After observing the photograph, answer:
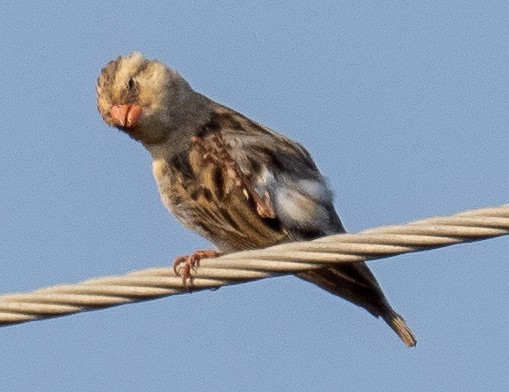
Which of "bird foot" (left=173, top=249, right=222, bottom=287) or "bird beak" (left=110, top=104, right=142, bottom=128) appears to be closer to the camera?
"bird foot" (left=173, top=249, right=222, bottom=287)

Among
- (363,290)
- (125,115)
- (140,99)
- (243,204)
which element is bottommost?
(363,290)

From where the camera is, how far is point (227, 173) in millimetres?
8531

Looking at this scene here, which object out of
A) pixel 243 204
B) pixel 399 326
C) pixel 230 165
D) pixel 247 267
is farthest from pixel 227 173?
pixel 247 267

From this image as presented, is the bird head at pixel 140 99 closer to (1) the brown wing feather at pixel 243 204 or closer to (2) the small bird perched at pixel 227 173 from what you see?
(2) the small bird perched at pixel 227 173

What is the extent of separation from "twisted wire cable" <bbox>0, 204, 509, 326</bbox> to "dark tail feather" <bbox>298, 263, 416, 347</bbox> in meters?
2.44

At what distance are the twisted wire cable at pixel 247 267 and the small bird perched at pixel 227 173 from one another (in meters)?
2.49

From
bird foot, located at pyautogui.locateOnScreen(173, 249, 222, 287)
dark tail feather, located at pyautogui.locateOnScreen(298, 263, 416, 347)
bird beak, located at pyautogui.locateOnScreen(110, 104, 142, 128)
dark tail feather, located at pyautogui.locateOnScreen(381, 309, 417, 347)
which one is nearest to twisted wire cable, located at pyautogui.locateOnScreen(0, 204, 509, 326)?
bird foot, located at pyautogui.locateOnScreen(173, 249, 222, 287)

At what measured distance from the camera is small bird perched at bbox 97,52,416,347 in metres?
8.39

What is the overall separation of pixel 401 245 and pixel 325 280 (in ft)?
9.66

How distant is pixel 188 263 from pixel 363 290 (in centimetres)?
196

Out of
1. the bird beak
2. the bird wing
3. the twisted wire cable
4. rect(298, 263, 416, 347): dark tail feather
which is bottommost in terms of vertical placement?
the twisted wire cable

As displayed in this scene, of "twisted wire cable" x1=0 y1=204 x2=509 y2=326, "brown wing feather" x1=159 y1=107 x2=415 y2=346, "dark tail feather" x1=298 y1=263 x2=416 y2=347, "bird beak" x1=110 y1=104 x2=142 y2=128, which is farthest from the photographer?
"bird beak" x1=110 y1=104 x2=142 y2=128

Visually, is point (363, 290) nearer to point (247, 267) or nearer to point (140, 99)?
point (140, 99)

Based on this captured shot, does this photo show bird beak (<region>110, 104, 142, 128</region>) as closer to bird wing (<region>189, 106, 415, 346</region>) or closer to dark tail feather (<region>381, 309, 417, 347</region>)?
bird wing (<region>189, 106, 415, 346</region>)
